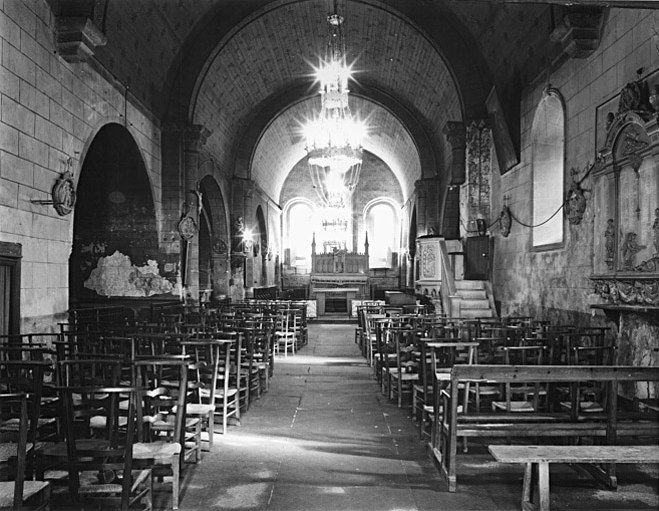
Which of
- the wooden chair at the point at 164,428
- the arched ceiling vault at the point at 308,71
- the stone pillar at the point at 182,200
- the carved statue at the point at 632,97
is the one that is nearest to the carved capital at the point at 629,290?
the carved statue at the point at 632,97

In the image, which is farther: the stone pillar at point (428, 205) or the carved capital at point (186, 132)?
the stone pillar at point (428, 205)

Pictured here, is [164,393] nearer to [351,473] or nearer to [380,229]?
[351,473]

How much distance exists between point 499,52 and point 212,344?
10.7m

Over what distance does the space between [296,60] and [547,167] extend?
1007 centimetres

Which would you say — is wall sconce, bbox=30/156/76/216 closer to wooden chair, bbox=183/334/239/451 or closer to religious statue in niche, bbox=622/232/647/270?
wooden chair, bbox=183/334/239/451

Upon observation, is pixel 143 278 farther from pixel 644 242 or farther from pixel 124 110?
pixel 644 242

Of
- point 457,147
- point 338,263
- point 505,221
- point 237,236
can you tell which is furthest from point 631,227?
point 338,263

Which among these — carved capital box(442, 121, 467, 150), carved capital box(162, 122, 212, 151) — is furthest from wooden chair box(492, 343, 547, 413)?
carved capital box(162, 122, 212, 151)

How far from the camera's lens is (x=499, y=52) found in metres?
13.8

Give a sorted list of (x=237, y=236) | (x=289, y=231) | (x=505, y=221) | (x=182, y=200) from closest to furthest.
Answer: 1. (x=505, y=221)
2. (x=182, y=200)
3. (x=237, y=236)
4. (x=289, y=231)

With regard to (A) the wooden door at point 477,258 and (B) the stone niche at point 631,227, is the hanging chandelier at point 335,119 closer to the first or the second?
(A) the wooden door at point 477,258

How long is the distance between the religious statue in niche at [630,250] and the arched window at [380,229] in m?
24.6

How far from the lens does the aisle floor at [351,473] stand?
13.2 ft

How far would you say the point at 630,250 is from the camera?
7.02m
